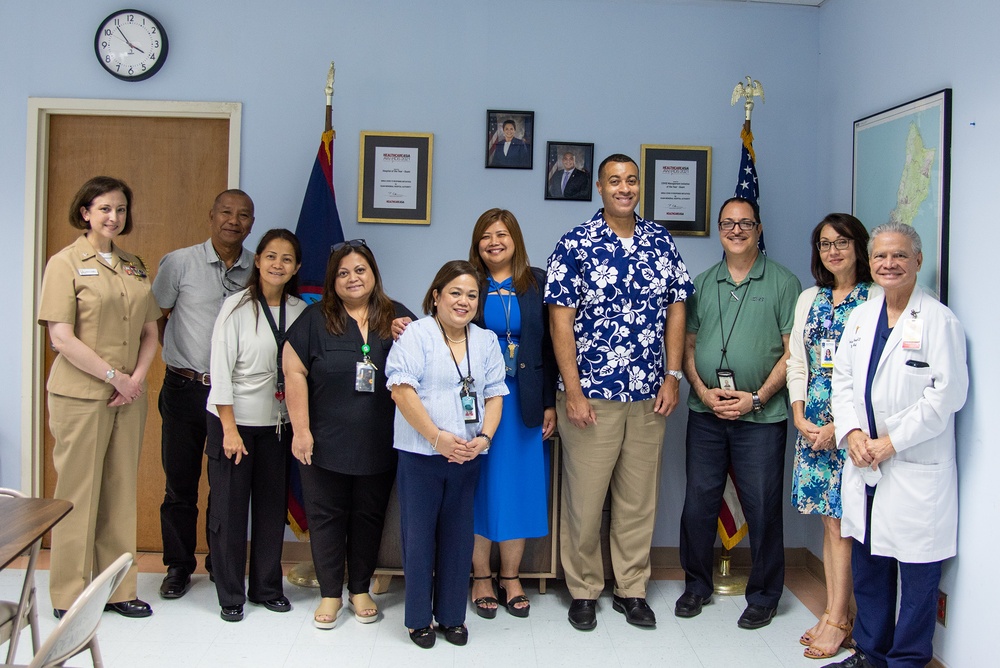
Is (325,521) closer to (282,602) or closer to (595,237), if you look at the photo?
(282,602)

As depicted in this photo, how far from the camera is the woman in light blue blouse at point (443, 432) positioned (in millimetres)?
2721

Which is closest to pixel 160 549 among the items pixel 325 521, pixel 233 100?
pixel 325 521

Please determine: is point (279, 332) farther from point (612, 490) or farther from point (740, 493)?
point (740, 493)

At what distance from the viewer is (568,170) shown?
367cm

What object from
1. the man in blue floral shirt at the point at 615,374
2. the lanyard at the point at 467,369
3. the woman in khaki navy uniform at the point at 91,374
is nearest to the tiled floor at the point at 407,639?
the man in blue floral shirt at the point at 615,374

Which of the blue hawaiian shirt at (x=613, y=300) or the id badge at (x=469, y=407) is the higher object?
the blue hawaiian shirt at (x=613, y=300)

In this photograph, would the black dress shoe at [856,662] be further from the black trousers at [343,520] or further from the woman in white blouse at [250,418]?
the woman in white blouse at [250,418]

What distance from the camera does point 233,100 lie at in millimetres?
3623

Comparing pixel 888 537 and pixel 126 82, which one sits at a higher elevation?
pixel 126 82

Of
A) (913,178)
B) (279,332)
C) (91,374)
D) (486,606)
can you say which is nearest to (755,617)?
(486,606)

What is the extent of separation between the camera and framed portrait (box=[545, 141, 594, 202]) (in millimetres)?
3666

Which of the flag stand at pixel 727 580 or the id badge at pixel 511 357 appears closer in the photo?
the id badge at pixel 511 357

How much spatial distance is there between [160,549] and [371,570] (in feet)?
4.27

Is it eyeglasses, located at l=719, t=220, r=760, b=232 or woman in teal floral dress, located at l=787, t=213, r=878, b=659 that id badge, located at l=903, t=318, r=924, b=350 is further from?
eyeglasses, located at l=719, t=220, r=760, b=232
